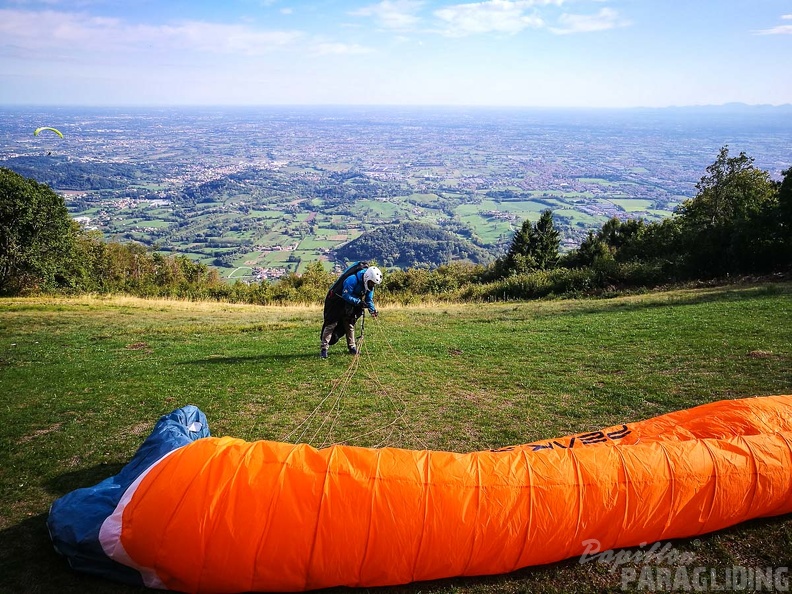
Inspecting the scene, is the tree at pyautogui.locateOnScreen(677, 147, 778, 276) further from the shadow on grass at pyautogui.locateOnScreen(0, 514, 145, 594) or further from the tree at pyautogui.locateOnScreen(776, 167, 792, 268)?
the shadow on grass at pyautogui.locateOnScreen(0, 514, 145, 594)

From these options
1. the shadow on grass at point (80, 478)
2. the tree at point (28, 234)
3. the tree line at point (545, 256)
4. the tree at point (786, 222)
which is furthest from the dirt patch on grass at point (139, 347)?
the tree at point (786, 222)

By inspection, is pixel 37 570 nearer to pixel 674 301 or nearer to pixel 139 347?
pixel 139 347

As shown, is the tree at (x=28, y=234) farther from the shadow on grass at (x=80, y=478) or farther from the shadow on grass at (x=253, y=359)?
the shadow on grass at (x=80, y=478)

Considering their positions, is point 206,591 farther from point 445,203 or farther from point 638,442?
point 445,203

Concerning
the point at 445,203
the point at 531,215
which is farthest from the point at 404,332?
the point at 445,203

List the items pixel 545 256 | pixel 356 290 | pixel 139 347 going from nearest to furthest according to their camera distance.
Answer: pixel 356 290, pixel 139 347, pixel 545 256

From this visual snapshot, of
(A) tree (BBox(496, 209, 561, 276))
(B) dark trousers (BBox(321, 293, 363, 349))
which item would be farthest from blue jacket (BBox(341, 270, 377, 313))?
(A) tree (BBox(496, 209, 561, 276))

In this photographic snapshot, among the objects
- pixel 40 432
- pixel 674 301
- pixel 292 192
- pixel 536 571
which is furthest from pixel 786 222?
pixel 292 192
